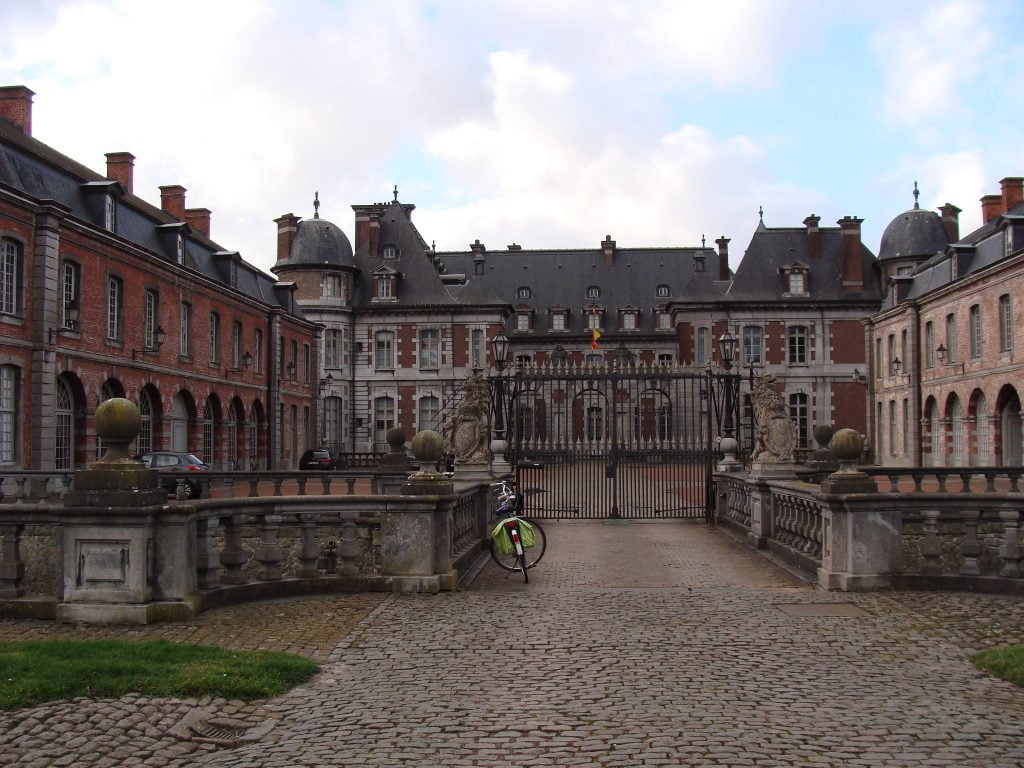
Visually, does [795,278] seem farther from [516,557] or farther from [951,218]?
[516,557]

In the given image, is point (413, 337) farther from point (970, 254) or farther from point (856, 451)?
point (856, 451)

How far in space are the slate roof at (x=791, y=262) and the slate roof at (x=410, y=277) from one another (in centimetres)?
1327

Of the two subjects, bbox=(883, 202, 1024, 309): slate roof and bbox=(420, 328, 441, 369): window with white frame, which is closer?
bbox=(883, 202, 1024, 309): slate roof

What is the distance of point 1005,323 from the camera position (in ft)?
102

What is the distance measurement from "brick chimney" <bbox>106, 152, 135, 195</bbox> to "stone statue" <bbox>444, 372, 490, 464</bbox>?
76.3 feet

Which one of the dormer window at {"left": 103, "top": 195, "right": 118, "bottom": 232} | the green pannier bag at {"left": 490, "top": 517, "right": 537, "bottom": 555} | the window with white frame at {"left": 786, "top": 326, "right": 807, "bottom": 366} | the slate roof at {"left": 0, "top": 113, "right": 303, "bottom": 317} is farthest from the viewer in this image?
the window with white frame at {"left": 786, "top": 326, "right": 807, "bottom": 366}

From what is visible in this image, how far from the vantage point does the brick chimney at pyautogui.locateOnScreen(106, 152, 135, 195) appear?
3409 centimetres

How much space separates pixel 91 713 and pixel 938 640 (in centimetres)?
576

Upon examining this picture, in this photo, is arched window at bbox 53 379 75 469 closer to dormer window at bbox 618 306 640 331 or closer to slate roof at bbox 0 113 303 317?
slate roof at bbox 0 113 303 317

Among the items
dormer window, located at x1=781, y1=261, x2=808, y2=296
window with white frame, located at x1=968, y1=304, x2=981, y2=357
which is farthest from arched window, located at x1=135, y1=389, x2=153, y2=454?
dormer window, located at x1=781, y1=261, x2=808, y2=296

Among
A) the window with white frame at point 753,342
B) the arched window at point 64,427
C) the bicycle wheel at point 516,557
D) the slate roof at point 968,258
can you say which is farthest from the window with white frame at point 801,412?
the bicycle wheel at point 516,557

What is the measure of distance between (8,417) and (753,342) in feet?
123

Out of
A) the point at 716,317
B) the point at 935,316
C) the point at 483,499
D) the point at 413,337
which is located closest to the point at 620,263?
the point at 716,317

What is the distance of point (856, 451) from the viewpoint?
9.42 metres
